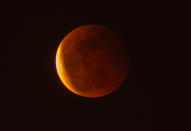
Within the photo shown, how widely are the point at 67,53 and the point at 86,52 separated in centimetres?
48

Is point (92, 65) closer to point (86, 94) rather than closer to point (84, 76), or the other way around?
point (84, 76)

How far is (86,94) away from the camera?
290 inches

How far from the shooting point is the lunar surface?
21.9 feet

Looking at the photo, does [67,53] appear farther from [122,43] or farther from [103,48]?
[122,43]

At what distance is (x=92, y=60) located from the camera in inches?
262

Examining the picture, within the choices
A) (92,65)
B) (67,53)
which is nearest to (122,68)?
(92,65)

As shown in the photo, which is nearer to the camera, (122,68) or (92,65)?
(92,65)

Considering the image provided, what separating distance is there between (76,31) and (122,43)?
1.13m

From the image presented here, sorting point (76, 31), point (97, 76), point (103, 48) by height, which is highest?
point (76, 31)

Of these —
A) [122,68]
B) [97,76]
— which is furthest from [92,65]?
[122,68]

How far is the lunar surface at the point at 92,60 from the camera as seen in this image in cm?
669

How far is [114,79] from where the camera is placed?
701 centimetres

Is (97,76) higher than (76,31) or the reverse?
the reverse

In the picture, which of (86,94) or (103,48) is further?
(86,94)
